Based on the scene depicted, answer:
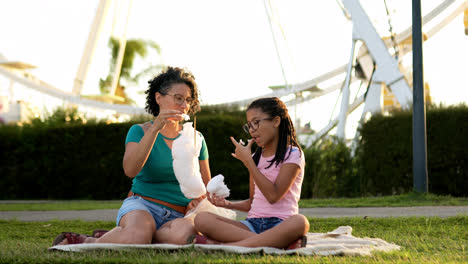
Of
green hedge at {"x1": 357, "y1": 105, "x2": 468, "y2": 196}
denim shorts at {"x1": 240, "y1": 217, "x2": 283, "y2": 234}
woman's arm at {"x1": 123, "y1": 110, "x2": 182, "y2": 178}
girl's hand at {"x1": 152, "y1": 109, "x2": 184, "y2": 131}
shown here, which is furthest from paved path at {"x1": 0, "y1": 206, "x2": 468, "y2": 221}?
girl's hand at {"x1": 152, "y1": 109, "x2": 184, "y2": 131}

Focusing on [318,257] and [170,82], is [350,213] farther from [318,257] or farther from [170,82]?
[318,257]

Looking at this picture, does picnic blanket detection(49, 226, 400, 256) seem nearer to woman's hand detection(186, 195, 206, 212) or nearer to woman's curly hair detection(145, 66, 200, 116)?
woman's hand detection(186, 195, 206, 212)

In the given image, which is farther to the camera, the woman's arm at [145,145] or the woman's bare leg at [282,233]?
the woman's arm at [145,145]

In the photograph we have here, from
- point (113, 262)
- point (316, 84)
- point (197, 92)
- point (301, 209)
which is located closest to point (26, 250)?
point (113, 262)

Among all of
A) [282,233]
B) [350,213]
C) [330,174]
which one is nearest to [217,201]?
→ [282,233]

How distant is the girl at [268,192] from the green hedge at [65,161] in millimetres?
8202

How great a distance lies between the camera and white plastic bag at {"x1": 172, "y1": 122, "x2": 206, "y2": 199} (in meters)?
4.04

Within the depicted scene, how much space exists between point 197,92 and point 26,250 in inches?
64.3

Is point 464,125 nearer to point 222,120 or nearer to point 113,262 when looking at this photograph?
point 222,120

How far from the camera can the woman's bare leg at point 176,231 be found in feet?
12.4

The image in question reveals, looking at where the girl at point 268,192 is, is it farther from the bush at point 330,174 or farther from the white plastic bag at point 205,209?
the bush at point 330,174

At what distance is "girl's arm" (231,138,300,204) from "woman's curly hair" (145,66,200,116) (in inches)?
29.4

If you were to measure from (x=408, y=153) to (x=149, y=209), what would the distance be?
7499 millimetres

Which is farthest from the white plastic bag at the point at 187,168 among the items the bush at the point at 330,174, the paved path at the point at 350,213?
the bush at the point at 330,174
